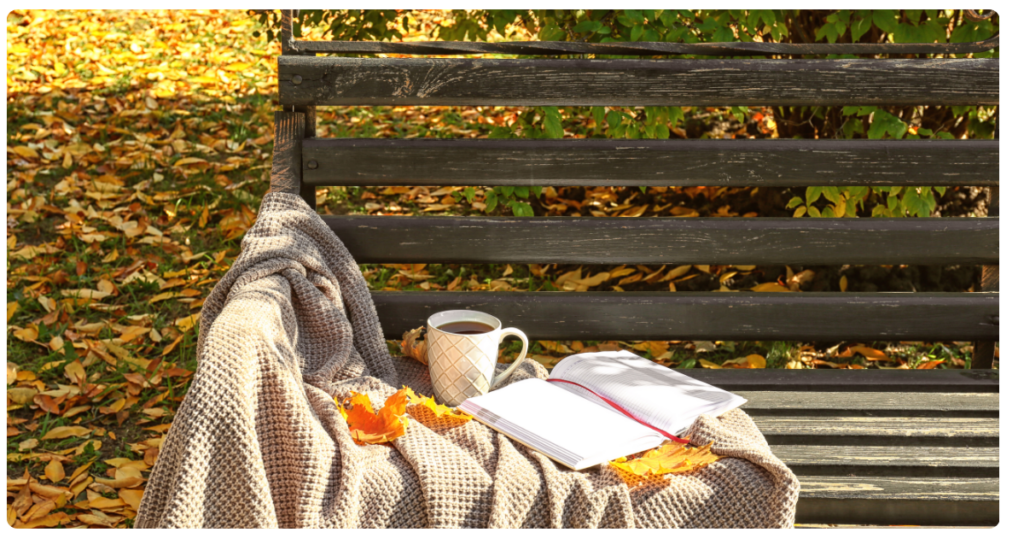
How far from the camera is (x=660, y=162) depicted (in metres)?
2.20

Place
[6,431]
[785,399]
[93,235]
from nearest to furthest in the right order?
[785,399] < [6,431] < [93,235]

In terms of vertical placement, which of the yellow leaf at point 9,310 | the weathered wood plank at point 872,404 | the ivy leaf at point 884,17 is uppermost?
the ivy leaf at point 884,17

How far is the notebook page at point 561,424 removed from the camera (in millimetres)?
1553

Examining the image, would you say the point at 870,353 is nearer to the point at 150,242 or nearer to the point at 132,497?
the point at 132,497

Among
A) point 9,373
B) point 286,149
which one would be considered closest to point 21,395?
point 9,373

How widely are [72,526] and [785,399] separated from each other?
2.07 m

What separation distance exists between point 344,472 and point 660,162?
50.3 inches

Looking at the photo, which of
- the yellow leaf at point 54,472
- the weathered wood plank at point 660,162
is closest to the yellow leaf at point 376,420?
the weathered wood plank at point 660,162

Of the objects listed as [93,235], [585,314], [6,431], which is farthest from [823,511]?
[93,235]

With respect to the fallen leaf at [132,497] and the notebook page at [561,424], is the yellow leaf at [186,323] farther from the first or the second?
the notebook page at [561,424]

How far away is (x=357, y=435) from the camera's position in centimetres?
157

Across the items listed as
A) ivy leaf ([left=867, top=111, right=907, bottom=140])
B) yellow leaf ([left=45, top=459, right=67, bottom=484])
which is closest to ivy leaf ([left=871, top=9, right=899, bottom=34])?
ivy leaf ([left=867, top=111, right=907, bottom=140])

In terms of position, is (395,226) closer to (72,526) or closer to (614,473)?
(614,473)

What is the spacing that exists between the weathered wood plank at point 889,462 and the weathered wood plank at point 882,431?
0.03 metres
